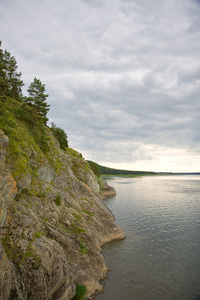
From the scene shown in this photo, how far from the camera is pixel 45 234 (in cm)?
1789

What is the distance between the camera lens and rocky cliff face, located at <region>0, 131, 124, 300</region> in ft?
40.7

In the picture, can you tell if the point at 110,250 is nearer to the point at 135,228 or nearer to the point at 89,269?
the point at 89,269

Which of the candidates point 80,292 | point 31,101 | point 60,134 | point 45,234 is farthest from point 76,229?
point 60,134

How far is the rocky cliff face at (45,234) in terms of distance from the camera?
12.4m

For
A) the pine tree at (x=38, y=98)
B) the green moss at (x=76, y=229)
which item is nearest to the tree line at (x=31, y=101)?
the pine tree at (x=38, y=98)

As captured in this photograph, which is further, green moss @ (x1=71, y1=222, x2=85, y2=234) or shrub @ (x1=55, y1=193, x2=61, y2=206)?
shrub @ (x1=55, y1=193, x2=61, y2=206)

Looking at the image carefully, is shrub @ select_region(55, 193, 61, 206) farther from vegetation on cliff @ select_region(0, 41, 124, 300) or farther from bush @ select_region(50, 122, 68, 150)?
bush @ select_region(50, 122, 68, 150)

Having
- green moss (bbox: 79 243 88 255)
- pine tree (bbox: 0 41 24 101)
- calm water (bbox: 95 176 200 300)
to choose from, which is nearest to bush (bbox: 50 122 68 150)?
pine tree (bbox: 0 41 24 101)

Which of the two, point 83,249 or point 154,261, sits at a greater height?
point 83,249

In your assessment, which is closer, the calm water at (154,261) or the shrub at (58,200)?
the calm water at (154,261)

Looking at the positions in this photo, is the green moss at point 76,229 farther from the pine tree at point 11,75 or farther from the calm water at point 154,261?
the pine tree at point 11,75

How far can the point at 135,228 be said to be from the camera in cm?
3591

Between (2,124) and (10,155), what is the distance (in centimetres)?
406

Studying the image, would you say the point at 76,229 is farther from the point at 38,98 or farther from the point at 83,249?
the point at 38,98
